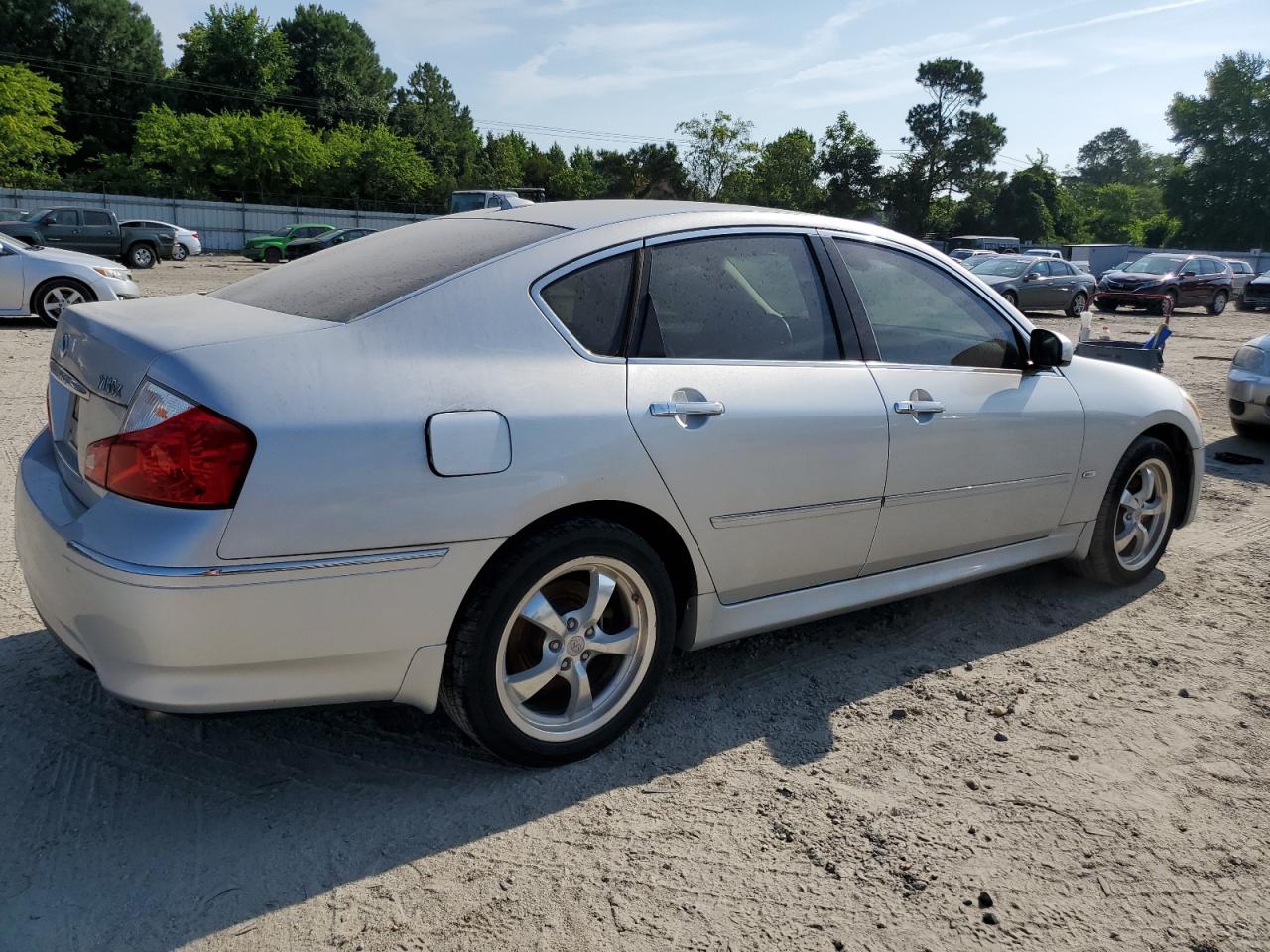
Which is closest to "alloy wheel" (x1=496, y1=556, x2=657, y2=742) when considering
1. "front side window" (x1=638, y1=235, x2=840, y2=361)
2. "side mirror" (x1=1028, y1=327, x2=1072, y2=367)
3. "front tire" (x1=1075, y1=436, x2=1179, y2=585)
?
"front side window" (x1=638, y1=235, x2=840, y2=361)

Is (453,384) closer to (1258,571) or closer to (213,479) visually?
(213,479)

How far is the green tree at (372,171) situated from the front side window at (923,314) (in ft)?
173

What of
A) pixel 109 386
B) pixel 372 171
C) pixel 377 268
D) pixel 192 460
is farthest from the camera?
pixel 372 171

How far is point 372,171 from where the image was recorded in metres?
53.4

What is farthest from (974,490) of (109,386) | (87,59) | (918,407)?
(87,59)

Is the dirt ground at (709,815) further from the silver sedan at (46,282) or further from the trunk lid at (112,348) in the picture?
the silver sedan at (46,282)

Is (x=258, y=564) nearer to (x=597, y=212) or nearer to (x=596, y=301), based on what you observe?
(x=596, y=301)

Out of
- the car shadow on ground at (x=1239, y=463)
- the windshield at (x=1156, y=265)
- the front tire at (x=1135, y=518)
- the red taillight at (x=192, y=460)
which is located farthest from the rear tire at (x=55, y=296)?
the windshield at (x=1156, y=265)

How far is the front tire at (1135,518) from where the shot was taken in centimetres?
440

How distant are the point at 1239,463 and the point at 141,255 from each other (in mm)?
27998

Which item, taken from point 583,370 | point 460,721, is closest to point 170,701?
point 460,721

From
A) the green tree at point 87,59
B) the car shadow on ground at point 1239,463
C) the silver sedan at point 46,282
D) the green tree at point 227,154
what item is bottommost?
the car shadow on ground at point 1239,463

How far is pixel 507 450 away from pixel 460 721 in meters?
0.77

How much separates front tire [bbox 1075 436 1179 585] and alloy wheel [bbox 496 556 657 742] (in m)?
2.51
